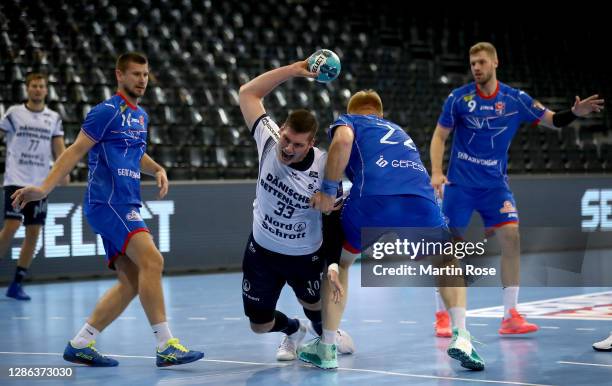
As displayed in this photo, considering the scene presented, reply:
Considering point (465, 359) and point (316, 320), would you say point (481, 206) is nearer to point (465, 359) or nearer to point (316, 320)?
point (316, 320)

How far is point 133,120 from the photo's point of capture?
22.0ft

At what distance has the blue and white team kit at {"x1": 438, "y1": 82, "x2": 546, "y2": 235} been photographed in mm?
8375

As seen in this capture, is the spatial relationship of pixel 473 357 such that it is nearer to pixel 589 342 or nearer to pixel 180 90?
pixel 589 342

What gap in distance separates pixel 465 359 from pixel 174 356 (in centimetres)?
186

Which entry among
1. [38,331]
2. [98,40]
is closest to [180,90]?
[98,40]

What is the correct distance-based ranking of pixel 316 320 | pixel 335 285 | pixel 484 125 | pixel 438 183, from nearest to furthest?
pixel 335 285 → pixel 316 320 → pixel 438 183 → pixel 484 125

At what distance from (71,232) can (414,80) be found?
422 inches

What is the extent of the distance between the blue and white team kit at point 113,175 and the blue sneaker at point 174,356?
2.38ft

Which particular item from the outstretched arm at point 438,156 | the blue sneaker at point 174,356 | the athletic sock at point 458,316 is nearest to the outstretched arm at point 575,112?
the outstretched arm at point 438,156

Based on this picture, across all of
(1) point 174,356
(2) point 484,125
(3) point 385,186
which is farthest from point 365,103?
(1) point 174,356

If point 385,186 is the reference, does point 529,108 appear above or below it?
above

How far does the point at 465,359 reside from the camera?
619 centimetres

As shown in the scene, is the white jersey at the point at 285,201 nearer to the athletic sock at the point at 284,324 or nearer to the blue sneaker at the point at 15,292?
the athletic sock at the point at 284,324

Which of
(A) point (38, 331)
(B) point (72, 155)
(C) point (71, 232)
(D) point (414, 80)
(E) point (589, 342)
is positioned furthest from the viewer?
(D) point (414, 80)
